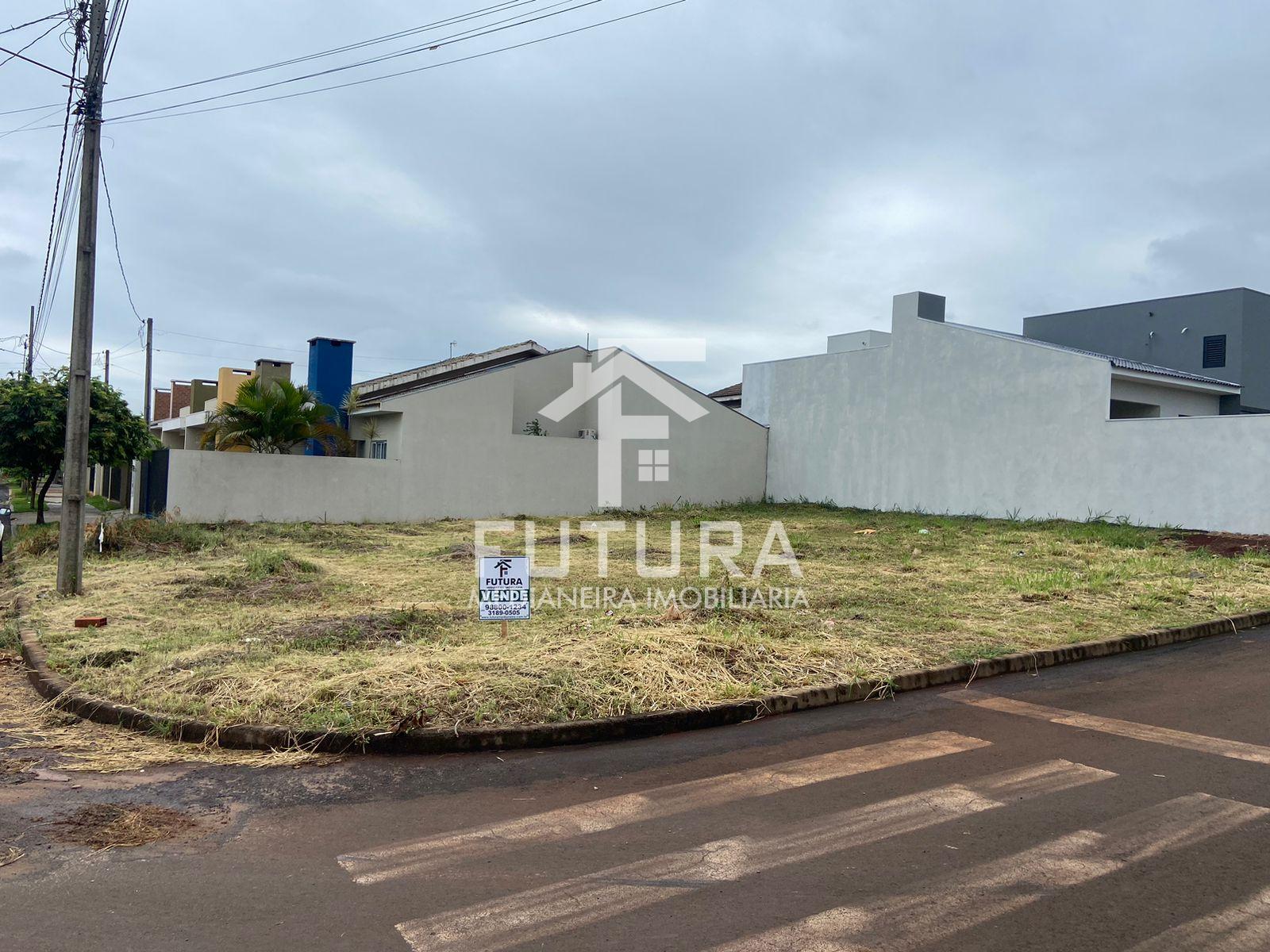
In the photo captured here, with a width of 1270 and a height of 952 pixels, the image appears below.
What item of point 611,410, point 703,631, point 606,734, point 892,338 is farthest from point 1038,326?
point 606,734

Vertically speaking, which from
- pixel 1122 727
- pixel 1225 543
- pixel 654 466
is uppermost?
pixel 654 466

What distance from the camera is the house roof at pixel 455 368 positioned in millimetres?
31875

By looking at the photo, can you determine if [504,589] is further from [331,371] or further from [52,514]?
[52,514]

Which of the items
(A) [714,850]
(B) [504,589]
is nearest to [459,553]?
(B) [504,589]

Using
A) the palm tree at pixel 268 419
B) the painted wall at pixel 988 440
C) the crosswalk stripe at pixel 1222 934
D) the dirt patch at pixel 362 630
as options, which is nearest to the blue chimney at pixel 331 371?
the palm tree at pixel 268 419

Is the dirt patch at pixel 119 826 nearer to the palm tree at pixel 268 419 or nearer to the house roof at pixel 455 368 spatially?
the palm tree at pixel 268 419

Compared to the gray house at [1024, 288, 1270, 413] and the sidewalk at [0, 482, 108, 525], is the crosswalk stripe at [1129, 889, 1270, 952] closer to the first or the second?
the sidewalk at [0, 482, 108, 525]

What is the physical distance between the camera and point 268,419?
22.9 metres

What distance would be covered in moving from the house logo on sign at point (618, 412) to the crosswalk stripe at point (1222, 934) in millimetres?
25472

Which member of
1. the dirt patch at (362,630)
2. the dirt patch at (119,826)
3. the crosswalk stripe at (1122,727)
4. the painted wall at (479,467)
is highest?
the painted wall at (479,467)

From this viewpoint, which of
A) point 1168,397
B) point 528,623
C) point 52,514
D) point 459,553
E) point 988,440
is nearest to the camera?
point 528,623

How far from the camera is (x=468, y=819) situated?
5.00 metres

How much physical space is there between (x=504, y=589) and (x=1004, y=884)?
16.4ft

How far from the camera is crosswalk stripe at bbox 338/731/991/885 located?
445 centimetres
